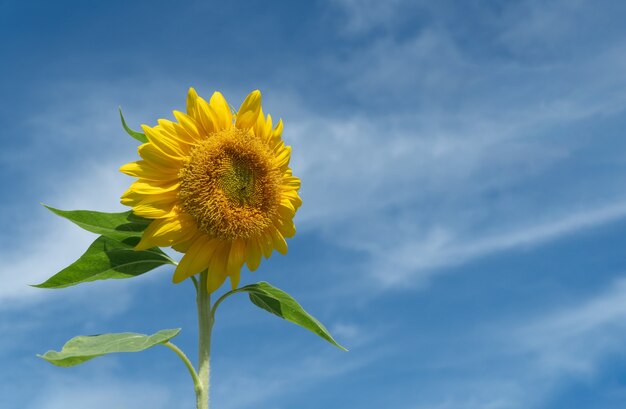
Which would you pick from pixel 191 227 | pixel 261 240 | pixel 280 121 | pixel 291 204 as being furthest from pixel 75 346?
pixel 280 121

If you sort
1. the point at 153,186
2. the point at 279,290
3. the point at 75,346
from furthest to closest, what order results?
1. the point at 279,290
2. the point at 153,186
3. the point at 75,346

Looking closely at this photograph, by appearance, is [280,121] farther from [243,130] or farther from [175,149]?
[175,149]

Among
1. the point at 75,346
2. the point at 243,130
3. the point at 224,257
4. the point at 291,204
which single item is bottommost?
the point at 75,346

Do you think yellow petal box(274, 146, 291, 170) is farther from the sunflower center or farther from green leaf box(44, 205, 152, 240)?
green leaf box(44, 205, 152, 240)

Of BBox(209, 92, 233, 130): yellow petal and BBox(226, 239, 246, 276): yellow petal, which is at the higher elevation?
BBox(209, 92, 233, 130): yellow petal

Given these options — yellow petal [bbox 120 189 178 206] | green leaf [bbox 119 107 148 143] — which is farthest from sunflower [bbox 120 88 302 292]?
green leaf [bbox 119 107 148 143]

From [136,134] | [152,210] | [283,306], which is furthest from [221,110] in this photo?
[283,306]
